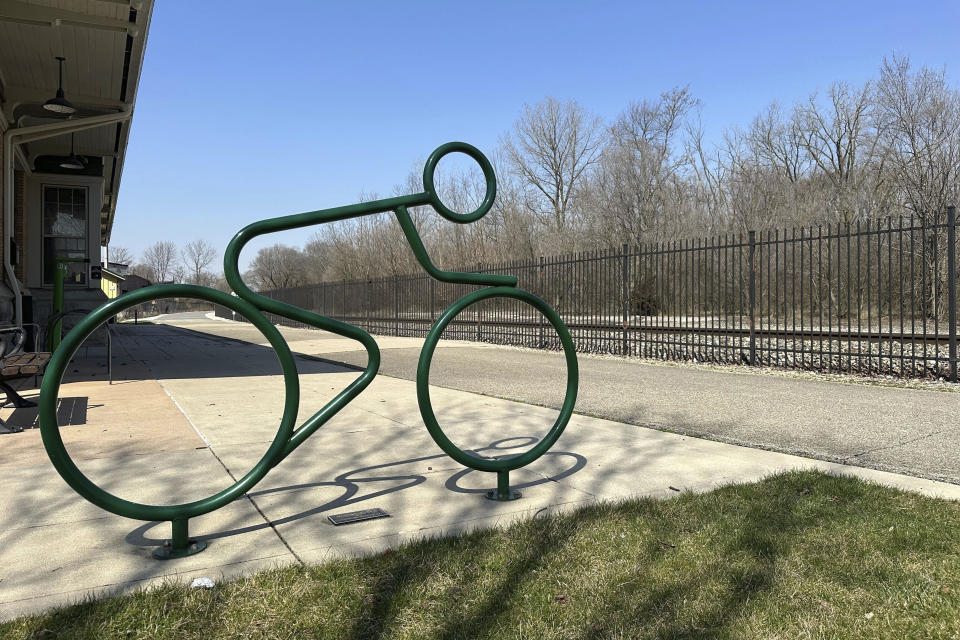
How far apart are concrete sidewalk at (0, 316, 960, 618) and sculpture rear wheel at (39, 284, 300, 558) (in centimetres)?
19

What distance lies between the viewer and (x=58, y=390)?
9.55 feet

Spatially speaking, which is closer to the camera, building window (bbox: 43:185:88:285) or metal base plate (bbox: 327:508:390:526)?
metal base plate (bbox: 327:508:390:526)

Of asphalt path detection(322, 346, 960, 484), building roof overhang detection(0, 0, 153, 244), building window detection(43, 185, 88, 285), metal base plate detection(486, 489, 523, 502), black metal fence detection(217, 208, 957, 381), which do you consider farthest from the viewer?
building window detection(43, 185, 88, 285)

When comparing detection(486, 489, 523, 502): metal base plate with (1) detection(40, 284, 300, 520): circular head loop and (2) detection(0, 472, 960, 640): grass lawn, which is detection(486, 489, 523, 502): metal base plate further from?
(1) detection(40, 284, 300, 520): circular head loop

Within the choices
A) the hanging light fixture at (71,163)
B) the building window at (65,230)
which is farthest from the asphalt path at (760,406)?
the building window at (65,230)

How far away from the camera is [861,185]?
3008cm

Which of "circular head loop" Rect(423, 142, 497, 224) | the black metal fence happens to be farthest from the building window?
"circular head loop" Rect(423, 142, 497, 224)

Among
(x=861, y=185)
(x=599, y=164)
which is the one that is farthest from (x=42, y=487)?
(x=599, y=164)

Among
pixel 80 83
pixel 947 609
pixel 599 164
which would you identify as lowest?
pixel 947 609

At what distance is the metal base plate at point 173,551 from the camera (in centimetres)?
296

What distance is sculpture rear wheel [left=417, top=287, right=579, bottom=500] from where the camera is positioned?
359cm

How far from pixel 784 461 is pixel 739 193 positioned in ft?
119

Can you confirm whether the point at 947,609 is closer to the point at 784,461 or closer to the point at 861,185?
the point at 784,461

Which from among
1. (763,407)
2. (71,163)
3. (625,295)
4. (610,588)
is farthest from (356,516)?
(71,163)
